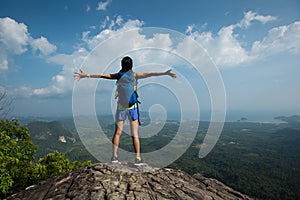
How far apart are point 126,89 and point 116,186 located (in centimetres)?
305

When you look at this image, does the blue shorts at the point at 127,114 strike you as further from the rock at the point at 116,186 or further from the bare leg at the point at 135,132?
the rock at the point at 116,186

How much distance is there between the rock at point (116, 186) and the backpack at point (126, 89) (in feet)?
7.61

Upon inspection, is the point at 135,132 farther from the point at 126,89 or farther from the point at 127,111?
the point at 126,89

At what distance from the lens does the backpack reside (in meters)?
6.62

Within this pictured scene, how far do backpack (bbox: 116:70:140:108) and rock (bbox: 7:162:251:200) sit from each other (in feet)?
7.61

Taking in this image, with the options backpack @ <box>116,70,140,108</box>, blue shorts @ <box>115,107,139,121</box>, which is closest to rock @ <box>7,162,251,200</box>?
blue shorts @ <box>115,107,139,121</box>

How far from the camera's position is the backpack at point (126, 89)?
21.7 ft

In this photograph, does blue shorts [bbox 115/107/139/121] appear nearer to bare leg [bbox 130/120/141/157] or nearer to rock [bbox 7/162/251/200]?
bare leg [bbox 130/120/141/157]

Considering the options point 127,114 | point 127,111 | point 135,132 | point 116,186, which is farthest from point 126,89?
point 116,186

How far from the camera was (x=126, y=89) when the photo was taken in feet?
21.7

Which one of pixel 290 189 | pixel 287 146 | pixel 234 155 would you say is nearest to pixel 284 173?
pixel 290 189

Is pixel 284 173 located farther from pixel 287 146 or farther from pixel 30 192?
pixel 30 192

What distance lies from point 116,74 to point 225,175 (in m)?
124

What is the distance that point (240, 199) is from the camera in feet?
→ 24.9
